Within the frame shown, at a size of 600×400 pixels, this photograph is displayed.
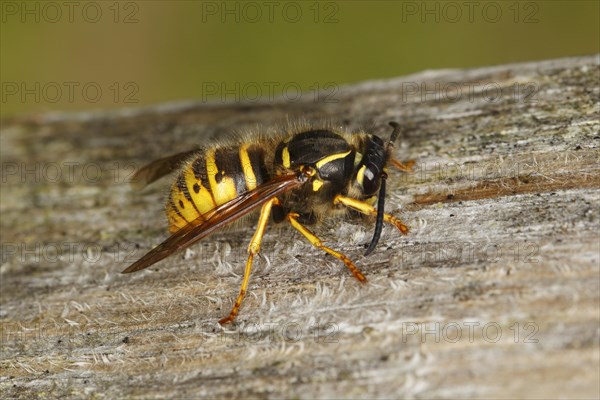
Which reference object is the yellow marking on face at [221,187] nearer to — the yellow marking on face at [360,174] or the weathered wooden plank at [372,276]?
the weathered wooden plank at [372,276]

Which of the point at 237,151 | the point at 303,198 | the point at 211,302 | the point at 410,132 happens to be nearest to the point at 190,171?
the point at 237,151

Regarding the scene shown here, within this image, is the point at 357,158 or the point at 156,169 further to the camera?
the point at 156,169

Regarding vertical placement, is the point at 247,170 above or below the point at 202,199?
above

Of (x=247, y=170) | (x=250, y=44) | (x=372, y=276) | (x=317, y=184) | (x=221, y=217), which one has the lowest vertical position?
(x=372, y=276)

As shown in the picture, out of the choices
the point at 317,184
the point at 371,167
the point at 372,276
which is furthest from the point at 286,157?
the point at 372,276

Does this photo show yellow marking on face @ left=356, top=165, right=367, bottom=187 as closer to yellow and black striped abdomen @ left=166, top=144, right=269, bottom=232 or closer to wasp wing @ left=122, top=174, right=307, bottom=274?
wasp wing @ left=122, top=174, right=307, bottom=274

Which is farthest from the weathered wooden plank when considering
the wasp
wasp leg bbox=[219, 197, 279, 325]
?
the wasp

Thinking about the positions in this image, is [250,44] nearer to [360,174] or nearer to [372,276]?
[360,174]
